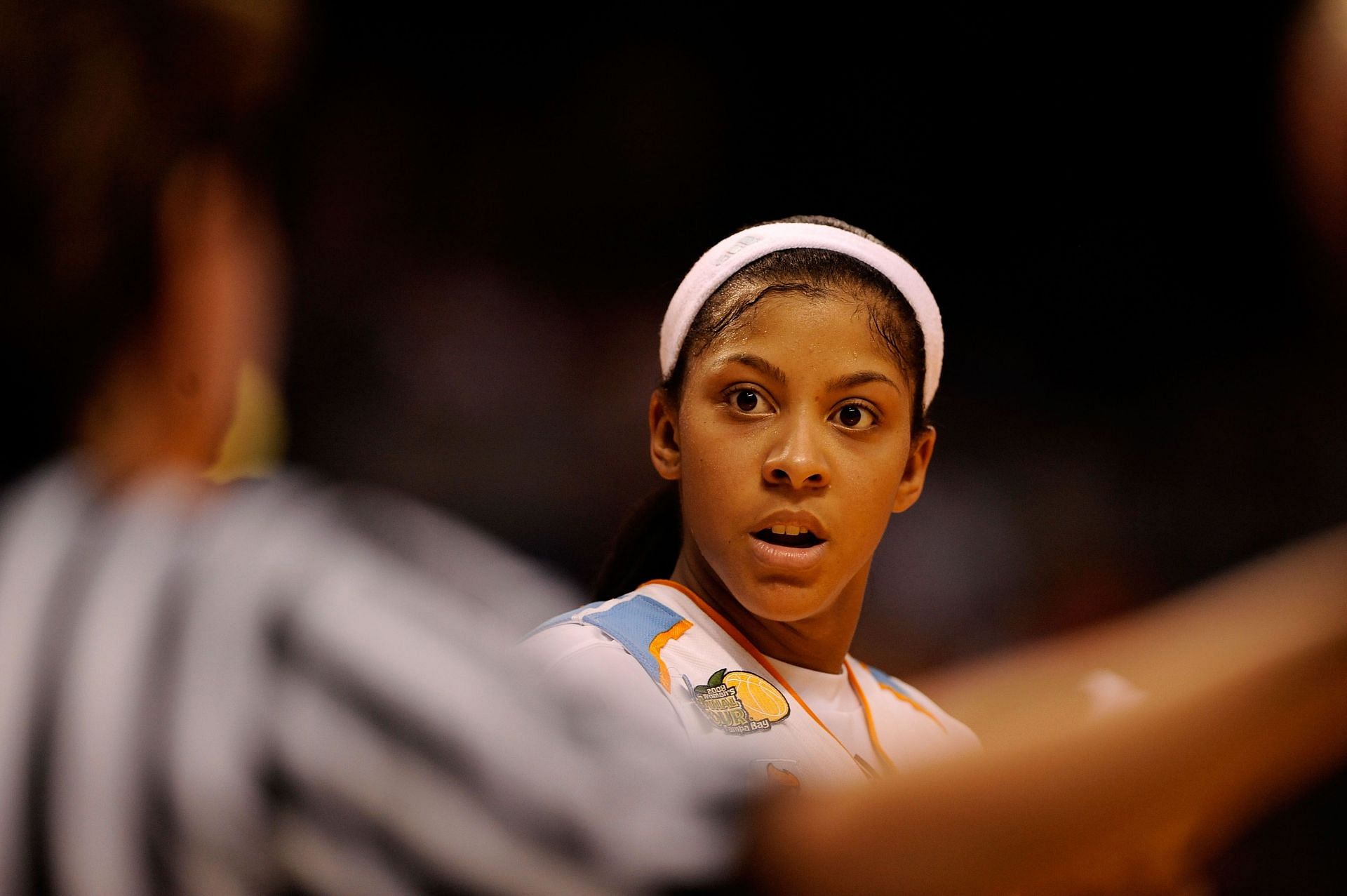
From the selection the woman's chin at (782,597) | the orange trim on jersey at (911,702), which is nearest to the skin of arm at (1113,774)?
the woman's chin at (782,597)

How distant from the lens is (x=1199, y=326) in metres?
2.29

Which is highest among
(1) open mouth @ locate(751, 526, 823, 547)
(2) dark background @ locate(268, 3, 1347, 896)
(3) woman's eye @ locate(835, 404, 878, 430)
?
(2) dark background @ locate(268, 3, 1347, 896)

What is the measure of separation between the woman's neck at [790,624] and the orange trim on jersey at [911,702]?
0.15 metres

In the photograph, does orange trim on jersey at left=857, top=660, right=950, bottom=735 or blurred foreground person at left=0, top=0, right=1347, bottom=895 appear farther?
orange trim on jersey at left=857, top=660, right=950, bottom=735

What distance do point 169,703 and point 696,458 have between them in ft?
3.18

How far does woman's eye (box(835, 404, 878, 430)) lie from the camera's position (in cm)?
149

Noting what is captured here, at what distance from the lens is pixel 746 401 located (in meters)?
1.49

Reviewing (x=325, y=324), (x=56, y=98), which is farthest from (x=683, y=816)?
(x=325, y=324)

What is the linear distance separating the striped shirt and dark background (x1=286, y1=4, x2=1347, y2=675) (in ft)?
3.52

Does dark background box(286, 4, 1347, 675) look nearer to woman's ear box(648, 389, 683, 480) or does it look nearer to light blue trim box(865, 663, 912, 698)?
woman's ear box(648, 389, 683, 480)

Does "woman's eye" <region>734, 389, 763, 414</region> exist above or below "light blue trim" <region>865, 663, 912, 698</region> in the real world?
above

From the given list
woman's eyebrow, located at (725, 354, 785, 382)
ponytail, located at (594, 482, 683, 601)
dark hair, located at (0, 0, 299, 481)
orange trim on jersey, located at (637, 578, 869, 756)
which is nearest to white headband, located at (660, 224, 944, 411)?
woman's eyebrow, located at (725, 354, 785, 382)

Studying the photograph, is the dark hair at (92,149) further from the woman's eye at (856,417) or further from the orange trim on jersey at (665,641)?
the woman's eye at (856,417)

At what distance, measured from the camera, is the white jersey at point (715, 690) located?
4.26 feet
